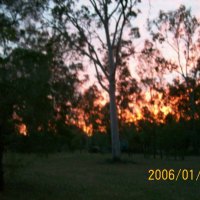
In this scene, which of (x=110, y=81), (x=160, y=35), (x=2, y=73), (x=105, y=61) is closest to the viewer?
(x=2, y=73)

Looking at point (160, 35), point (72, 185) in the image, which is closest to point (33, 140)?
point (72, 185)

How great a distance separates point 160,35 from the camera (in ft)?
140

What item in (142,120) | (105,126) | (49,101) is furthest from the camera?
(105,126)

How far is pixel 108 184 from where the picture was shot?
618 inches

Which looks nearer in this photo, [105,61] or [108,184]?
[108,184]

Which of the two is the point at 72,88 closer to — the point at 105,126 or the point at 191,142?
the point at 191,142

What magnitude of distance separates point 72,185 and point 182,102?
1865 inches

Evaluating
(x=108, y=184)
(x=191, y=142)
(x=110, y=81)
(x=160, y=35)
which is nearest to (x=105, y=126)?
(x=191, y=142)

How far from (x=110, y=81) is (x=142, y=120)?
2832cm

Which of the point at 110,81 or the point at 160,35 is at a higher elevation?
the point at 160,35

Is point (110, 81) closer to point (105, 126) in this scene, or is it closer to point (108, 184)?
point (108, 184)

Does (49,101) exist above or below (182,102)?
below

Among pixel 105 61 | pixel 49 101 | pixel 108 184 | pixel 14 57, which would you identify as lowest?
pixel 108 184

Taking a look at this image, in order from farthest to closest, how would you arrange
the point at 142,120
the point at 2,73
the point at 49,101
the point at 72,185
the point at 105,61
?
the point at 142,120, the point at 105,61, the point at 72,185, the point at 49,101, the point at 2,73
